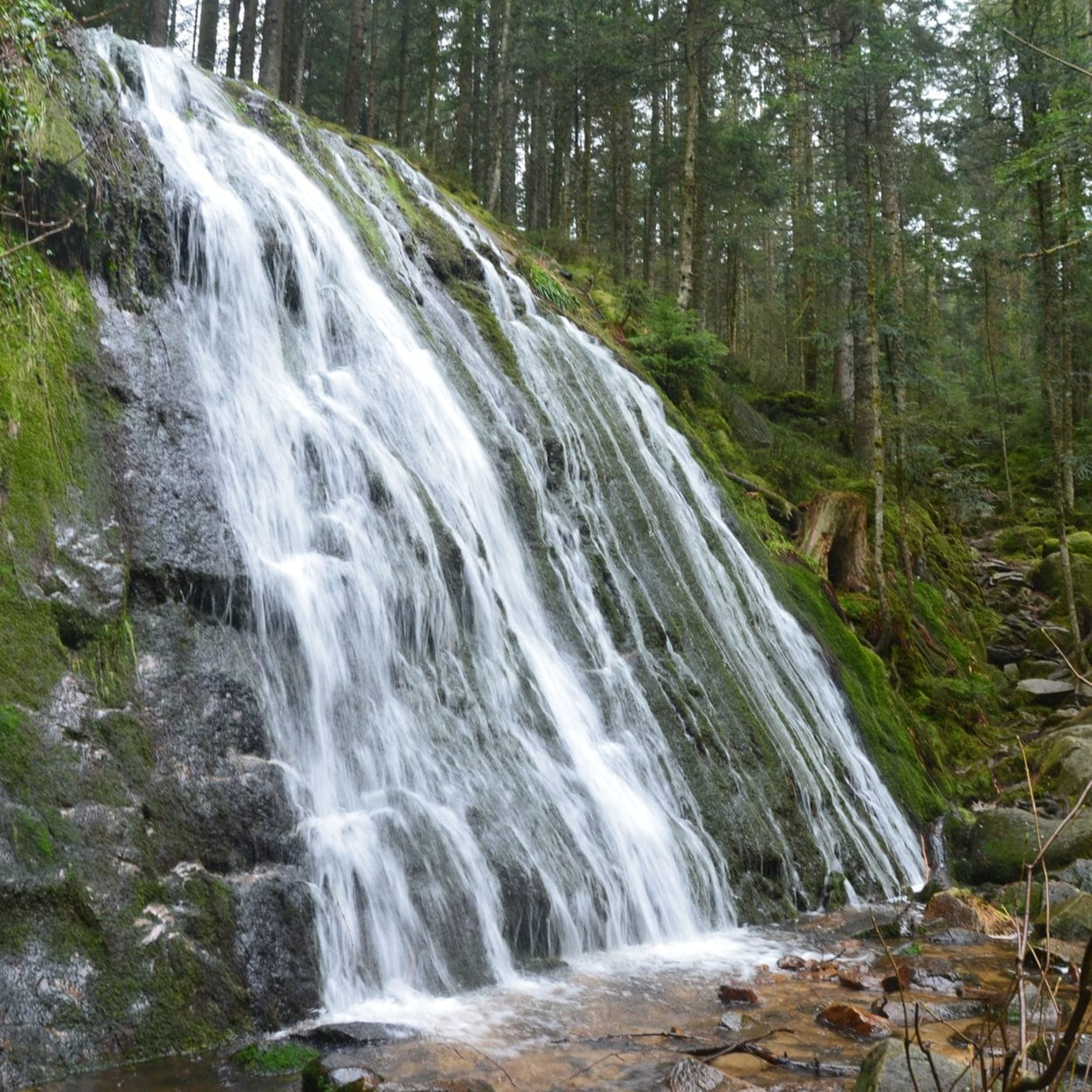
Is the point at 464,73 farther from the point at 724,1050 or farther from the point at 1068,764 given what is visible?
the point at 724,1050

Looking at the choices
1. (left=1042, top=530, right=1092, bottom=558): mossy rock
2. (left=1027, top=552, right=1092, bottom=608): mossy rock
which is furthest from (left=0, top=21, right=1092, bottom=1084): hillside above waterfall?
(left=1042, top=530, right=1092, bottom=558): mossy rock

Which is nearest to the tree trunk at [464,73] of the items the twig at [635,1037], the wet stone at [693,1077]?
the twig at [635,1037]

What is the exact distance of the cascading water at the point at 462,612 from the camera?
232 inches

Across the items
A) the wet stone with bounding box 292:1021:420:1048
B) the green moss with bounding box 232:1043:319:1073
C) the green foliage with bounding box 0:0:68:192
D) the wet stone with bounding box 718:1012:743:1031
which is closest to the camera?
the green moss with bounding box 232:1043:319:1073

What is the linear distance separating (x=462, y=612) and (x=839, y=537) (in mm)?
8531

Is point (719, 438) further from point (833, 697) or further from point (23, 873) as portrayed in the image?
point (23, 873)

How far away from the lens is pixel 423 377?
30.0ft

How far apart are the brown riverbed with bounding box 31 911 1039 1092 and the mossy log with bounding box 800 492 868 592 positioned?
25.5 feet

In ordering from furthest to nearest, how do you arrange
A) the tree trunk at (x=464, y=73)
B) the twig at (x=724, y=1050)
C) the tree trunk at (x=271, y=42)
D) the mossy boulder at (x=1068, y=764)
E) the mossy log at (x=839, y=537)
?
the tree trunk at (x=464, y=73) < the tree trunk at (x=271, y=42) < the mossy log at (x=839, y=537) < the mossy boulder at (x=1068, y=764) < the twig at (x=724, y=1050)

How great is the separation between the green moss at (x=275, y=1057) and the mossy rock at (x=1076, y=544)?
63.8 ft

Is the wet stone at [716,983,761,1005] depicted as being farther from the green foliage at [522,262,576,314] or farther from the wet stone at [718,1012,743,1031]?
the green foliage at [522,262,576,314]

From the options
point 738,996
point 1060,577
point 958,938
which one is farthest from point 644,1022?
point 1060,577

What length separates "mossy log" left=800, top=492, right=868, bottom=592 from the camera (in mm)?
14148

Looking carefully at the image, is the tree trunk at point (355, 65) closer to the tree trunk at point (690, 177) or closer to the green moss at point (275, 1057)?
the tree trunk at point (690, 177)
